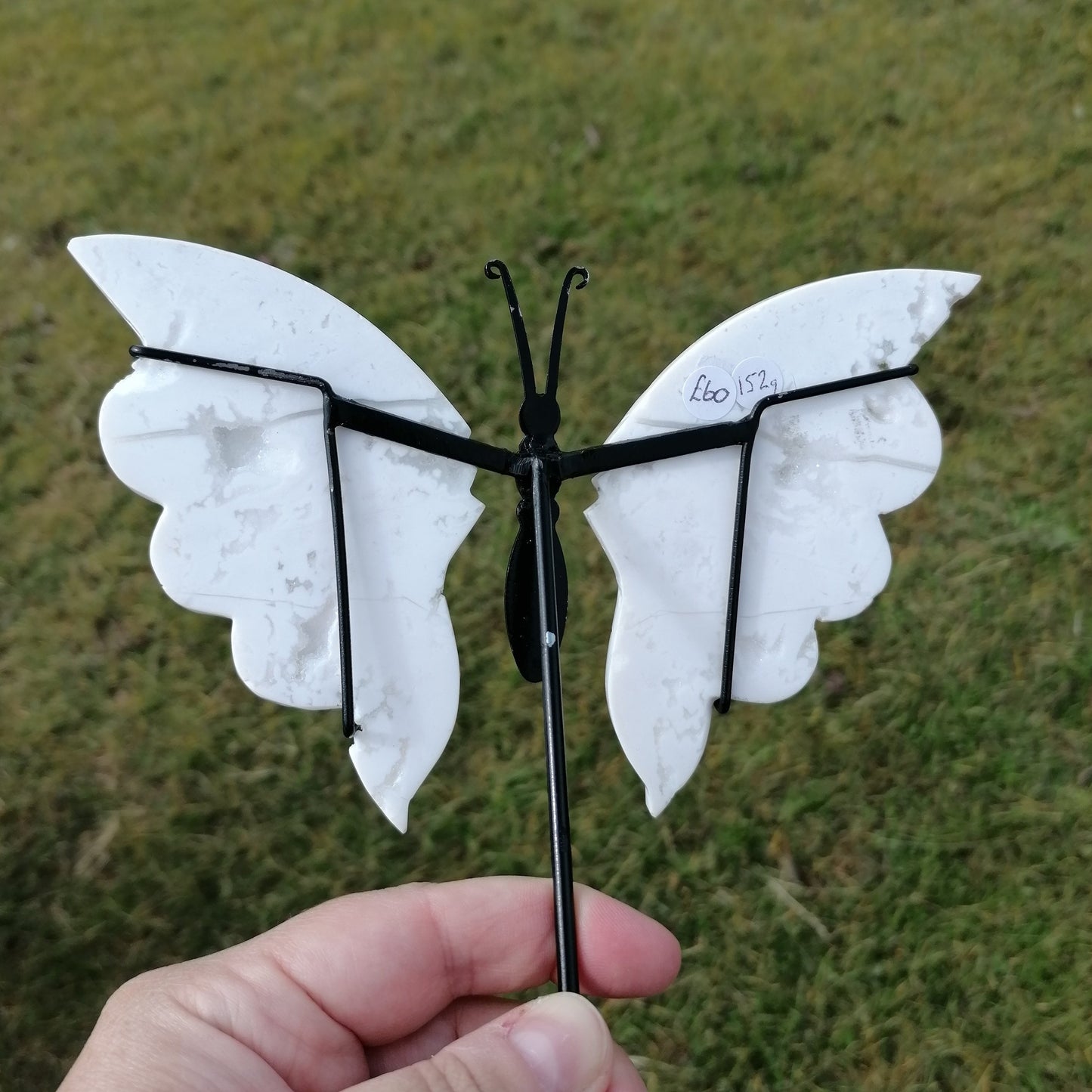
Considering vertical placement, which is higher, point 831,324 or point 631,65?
point 631,65

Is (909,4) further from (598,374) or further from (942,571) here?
(942,571)

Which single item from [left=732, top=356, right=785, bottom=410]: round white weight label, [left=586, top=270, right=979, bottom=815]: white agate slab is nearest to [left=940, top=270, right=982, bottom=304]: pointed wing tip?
[left=586, top=270, right=979, bottom=815]: white agate slab

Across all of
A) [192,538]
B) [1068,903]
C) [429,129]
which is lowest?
[1068,903]

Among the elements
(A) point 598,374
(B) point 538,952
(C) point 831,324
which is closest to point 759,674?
(C) point 831,324

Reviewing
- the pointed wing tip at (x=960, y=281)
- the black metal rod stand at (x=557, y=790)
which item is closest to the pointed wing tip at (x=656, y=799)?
the black metal rod stand at (x=557, y=790)

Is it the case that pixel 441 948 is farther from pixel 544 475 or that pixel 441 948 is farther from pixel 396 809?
pixel 544 475

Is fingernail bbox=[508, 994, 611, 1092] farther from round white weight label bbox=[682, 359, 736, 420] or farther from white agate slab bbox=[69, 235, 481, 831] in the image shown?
round white weight label bbox=[682, 359, 736, 420]

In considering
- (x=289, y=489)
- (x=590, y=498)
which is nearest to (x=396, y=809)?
(x=289, y=489)
